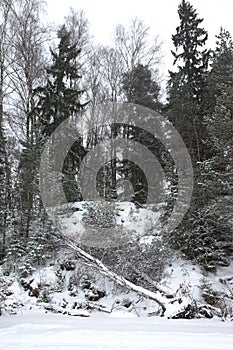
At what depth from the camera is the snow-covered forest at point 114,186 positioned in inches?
343

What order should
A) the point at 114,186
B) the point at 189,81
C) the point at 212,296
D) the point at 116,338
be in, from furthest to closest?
1. the point at 114,186
2. the point at 189,81
3. the point at 212,296
4. the point at 116,338

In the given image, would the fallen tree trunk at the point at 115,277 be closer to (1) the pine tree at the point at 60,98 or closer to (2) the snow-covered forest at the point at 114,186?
(2) the snow-covered forest at the point at 114,186

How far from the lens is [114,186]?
57.9 ft

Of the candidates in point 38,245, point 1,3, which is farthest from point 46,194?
point 1,3

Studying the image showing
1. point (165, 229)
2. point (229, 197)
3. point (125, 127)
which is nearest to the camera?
point (229, 197)

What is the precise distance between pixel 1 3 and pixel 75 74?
5.02m

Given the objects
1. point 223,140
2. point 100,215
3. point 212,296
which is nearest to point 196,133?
point 223,140

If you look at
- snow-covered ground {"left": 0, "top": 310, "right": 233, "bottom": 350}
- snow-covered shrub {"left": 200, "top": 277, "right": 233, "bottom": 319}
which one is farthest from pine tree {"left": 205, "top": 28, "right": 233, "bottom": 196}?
snow-covered ground {"left": 0, "top": 310, "right": 233, "bottom": 350}

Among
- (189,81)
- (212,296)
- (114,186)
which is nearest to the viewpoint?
(212,296)

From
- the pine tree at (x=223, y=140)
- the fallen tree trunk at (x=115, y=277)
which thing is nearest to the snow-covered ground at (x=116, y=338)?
the fallen tree trunk at (x=115, y=277)

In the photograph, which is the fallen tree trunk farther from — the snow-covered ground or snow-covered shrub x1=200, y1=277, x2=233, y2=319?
the snow-covered ground

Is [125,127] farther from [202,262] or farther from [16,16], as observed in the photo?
[202,262]

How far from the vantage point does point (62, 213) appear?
42.9ft

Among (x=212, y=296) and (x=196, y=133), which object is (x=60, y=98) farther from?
(x=212, y=296)
